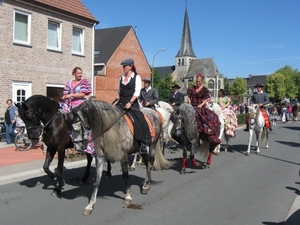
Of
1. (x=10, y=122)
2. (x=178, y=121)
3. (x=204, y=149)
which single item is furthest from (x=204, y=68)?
(x=178, y=121)

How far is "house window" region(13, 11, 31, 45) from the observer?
17.0m

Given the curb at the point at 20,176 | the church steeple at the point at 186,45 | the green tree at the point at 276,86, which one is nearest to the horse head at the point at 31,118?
the curb at the point at 20,176

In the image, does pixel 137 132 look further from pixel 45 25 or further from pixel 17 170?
pixel 45 25

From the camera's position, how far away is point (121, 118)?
6285 mm

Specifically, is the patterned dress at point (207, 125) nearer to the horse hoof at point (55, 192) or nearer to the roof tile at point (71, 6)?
the horse hoof at point (55, 192)

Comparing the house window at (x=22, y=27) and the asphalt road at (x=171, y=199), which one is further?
the house window at (x=22, y=27)

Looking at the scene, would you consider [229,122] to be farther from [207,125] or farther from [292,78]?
[292,78]

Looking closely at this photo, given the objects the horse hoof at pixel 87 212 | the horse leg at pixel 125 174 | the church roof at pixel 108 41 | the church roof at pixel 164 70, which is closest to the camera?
the horse hoof at pixel 87 212

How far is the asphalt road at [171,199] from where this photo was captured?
557 centimetres

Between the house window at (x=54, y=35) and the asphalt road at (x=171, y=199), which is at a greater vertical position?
the house window at (x=54, y=35)

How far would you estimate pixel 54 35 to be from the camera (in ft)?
63.1

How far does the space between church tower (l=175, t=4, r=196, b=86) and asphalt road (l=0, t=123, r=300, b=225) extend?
114062 mm

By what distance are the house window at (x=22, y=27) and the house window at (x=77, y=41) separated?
3.42 meters

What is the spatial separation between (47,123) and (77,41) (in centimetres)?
1513
